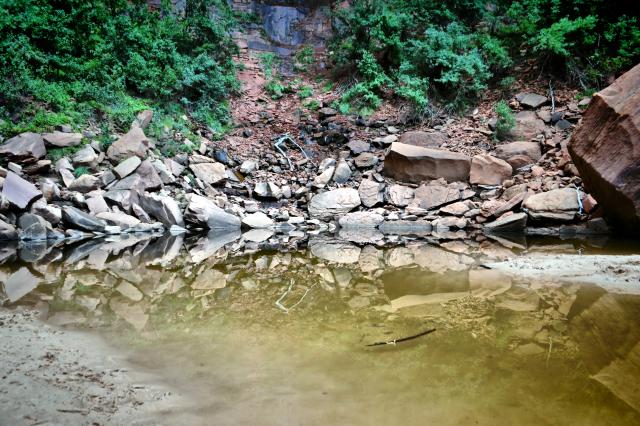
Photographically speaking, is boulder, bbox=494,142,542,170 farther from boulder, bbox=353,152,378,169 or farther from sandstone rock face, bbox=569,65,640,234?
boulder, bbox=353,152,378,169

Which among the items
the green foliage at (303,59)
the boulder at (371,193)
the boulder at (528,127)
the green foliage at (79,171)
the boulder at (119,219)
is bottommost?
the boulder at (119,219)

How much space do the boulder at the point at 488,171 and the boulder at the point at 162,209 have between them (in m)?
7.62

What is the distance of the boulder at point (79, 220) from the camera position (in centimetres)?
785

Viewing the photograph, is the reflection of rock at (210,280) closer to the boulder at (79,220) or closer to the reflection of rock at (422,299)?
the reflection of rock at (422,299)

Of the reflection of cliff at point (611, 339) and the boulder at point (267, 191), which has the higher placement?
the reflection of cliff at point (611, 339)

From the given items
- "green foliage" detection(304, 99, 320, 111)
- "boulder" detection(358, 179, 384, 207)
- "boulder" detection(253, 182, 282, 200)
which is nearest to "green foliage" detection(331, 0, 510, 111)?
"green foliage" detection(304, 99, 320, 111)

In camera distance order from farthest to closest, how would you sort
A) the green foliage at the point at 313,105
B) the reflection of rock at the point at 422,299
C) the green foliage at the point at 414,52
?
the green foliage at the point at 313,105
the green foliage at the point at 414,52
the reflection of rock at the point at 422,299

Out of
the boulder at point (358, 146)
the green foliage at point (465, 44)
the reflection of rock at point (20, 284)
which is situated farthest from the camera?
the boulder at point (358, 146)

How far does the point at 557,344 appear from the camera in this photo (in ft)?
7.66

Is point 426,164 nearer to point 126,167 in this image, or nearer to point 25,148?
point 126,167

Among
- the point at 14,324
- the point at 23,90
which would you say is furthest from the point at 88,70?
the point at 14,324

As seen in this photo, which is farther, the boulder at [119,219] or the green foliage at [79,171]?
the green foliage at [79,171]

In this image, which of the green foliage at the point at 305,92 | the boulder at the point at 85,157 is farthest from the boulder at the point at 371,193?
the boulder at the point at 85,157

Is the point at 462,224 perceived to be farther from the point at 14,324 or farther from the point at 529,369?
Answer: the point at 14,324
